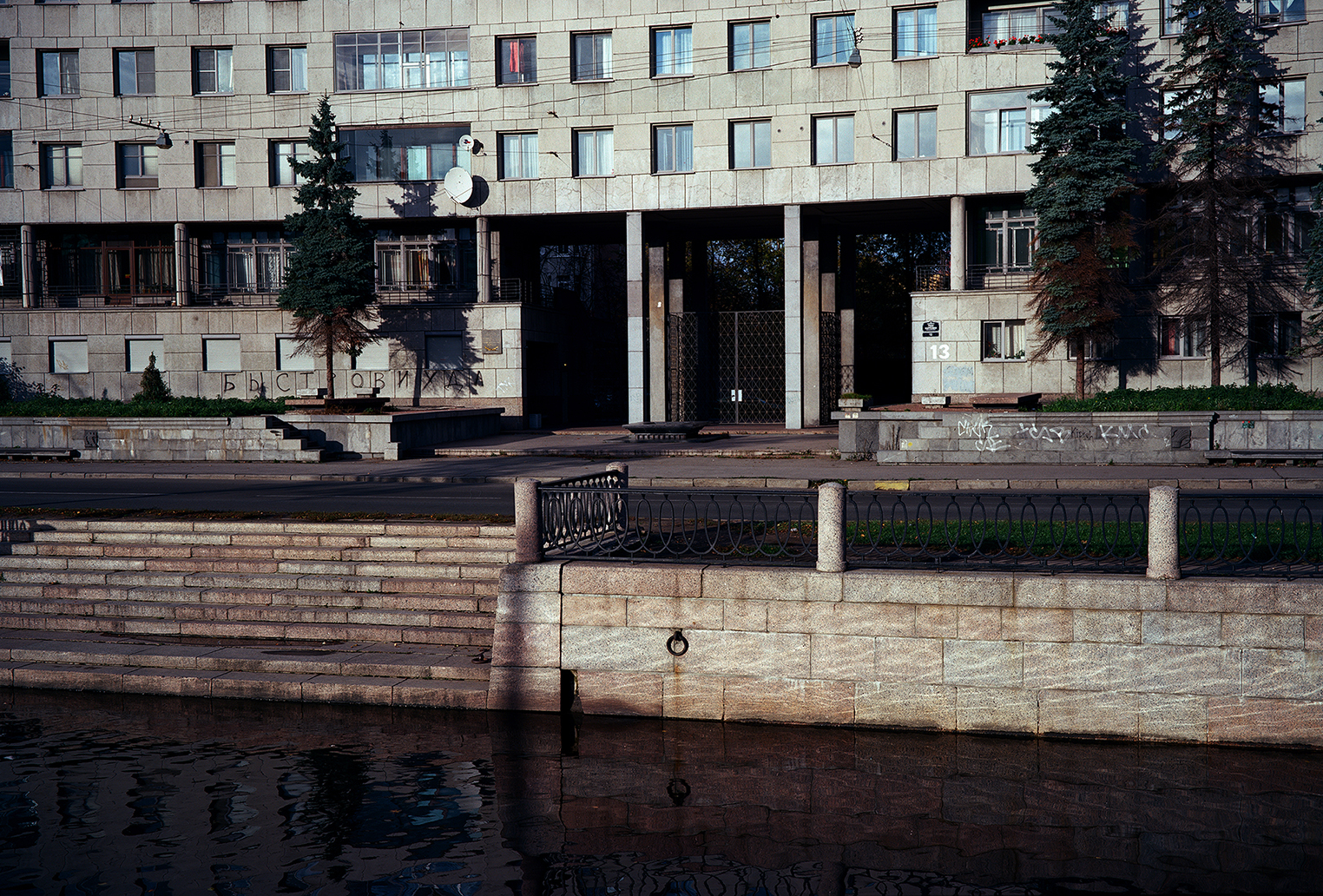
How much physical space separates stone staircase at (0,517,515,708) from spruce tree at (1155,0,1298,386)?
24826 millimetres

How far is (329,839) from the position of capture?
739cm

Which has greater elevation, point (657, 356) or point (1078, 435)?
point (657, 356)

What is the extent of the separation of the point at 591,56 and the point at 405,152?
749 centimetres

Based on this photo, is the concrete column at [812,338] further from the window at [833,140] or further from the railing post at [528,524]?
the railing post at [528,524]

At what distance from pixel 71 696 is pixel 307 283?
85.2ft

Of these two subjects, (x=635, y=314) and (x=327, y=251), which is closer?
(x=327, y=251)

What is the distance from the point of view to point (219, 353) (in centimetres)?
3903

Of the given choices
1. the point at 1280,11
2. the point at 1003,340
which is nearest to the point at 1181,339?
the point at 1003,340

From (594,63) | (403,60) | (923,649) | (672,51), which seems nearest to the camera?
(923,649)

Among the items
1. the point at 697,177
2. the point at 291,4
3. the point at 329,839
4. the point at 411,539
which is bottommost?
the point at 329,839

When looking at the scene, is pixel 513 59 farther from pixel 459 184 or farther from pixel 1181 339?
pixel 1181 339

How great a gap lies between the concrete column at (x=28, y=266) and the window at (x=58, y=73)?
509cm

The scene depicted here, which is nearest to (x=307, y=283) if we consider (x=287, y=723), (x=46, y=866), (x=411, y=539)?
(x=411, y=539)

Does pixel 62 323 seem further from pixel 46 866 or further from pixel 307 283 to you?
pixel 46 866
